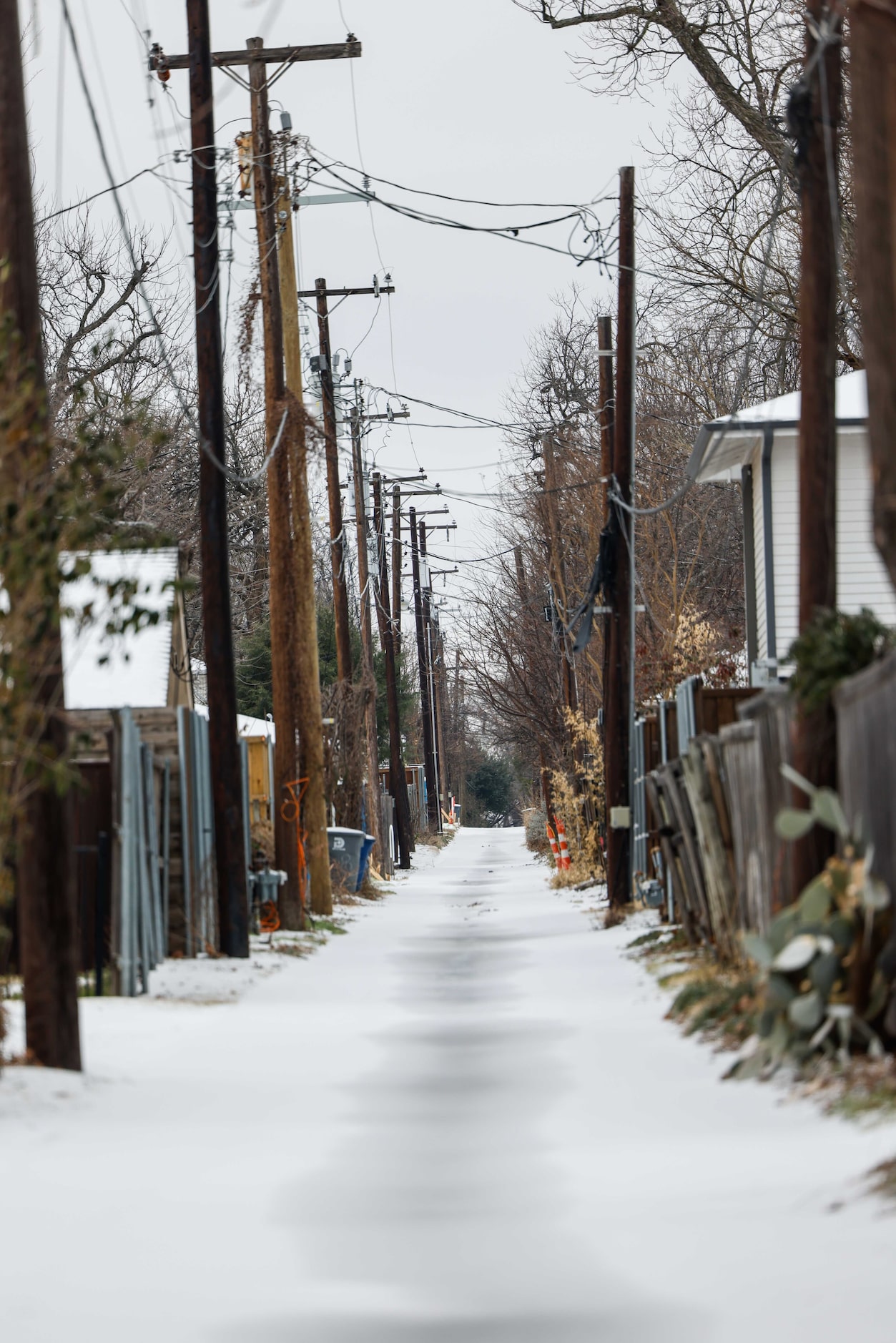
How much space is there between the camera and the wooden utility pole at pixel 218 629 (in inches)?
609

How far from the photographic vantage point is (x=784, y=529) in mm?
21109

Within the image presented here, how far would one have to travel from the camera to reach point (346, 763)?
26.7 metres

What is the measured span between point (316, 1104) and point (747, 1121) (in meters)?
2.14

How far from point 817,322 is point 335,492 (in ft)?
65.1

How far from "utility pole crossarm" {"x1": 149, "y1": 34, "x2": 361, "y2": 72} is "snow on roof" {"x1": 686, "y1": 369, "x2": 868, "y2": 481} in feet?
22.1

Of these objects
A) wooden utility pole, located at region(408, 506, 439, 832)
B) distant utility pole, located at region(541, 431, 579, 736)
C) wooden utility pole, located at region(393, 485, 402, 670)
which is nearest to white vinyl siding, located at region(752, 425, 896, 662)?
distant utility pole, located at region(541, 431, 579, 736)

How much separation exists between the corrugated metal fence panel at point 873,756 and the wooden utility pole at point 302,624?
1152cm

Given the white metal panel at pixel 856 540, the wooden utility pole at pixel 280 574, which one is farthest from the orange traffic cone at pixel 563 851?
the wooden utility pole at pixel 280 574

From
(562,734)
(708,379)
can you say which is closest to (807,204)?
(708,379)

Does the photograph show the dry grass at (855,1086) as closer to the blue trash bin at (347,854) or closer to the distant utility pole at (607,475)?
the distant utility pole at (607,475)

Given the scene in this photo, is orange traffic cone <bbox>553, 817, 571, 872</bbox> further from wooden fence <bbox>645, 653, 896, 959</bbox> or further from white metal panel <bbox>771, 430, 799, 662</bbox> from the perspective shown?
wooden fence <bbox>645, 653, 896, 959</bbox>

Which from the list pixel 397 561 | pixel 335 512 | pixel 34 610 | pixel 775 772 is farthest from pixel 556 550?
pixel 34 610

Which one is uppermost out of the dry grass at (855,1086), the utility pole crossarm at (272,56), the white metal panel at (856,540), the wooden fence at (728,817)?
the utility pole crossarm at (272,56)

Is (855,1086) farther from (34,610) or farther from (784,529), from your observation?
(784,529)
